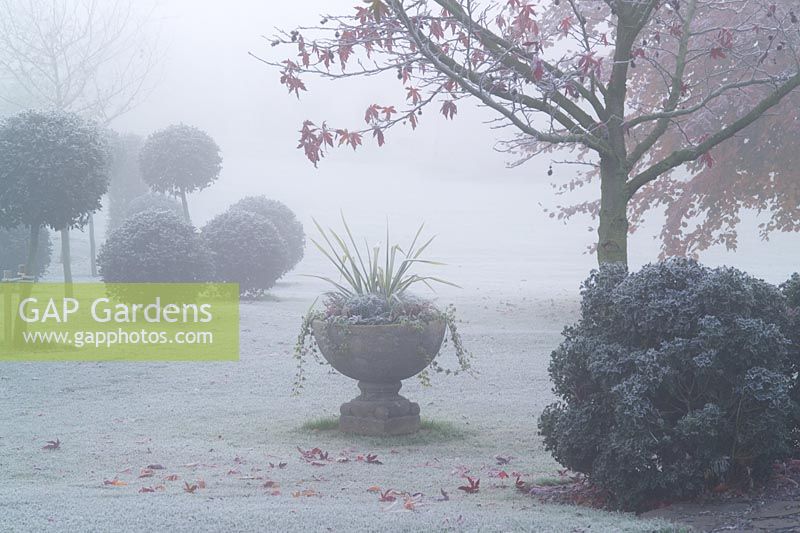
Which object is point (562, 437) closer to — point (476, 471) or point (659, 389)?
point (659, 389)

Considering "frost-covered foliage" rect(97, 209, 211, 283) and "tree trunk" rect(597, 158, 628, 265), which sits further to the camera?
"frost-covered foliage" rect(97, 209, 211, 283)

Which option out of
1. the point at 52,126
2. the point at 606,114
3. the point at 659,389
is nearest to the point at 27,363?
the point at 52,126

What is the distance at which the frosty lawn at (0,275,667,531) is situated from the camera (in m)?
3.93

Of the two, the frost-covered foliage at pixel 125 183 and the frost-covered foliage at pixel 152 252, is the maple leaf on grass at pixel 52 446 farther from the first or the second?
the frost-covered foliage at pixel 125 183

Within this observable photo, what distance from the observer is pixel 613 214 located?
6.16 m

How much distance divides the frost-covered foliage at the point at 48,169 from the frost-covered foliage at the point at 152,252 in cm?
375

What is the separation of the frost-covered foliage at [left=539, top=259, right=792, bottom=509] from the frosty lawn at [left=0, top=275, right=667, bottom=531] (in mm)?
350

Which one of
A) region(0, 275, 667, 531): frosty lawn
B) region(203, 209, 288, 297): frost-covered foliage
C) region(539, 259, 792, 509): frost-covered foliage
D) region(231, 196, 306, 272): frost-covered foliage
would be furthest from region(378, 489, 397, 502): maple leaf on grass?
region(231, 196, 306, 272): frost-covered foliage

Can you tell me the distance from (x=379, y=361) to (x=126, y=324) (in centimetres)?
821

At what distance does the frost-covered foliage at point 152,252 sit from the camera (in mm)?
15047

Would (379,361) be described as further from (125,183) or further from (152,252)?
(125,183)

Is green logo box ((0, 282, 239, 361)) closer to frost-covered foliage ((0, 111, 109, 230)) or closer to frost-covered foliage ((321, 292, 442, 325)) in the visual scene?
frost-covered foliage ((0, 111, 109, 230))

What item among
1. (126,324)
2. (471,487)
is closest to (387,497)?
(471,487)

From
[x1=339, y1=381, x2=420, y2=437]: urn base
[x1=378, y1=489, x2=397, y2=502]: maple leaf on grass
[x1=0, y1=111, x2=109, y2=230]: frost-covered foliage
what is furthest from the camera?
[x1=0, y1=111, x2=109, y2=230]: frost-covered foliage
